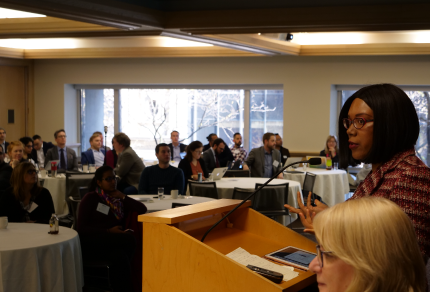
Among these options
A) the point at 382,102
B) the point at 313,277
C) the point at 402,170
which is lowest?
the point at 313,277

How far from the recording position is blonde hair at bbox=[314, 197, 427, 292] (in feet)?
3.49

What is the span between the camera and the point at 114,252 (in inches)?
168

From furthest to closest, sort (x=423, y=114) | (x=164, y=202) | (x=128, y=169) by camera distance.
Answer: (x=423, y=114), (x=128, y=169), (x=164, y=202)

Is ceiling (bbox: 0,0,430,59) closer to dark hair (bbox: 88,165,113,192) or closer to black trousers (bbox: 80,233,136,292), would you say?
dark hair (bbox: 88,165,113,192)

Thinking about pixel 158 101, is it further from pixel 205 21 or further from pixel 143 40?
pixel 205 21

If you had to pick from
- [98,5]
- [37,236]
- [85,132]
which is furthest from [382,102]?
[85,132]

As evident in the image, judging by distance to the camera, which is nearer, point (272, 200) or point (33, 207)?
point (33, 207)

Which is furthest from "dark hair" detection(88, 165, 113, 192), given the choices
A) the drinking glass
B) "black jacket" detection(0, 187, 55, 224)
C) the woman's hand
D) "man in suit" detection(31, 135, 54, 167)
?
"man in suit" detection(31, 135, 54, 167)

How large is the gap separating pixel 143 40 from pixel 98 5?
235 inches

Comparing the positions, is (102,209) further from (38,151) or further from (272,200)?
(38,151)

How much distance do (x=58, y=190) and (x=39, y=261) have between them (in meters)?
4.10

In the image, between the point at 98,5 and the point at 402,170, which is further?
the point at 98,5

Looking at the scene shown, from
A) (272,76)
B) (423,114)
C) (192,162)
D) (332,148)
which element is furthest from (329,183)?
(423,114)

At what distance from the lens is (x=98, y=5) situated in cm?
533
